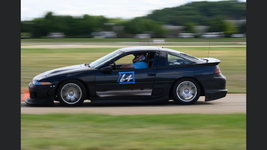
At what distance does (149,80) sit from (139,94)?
0.38 meters

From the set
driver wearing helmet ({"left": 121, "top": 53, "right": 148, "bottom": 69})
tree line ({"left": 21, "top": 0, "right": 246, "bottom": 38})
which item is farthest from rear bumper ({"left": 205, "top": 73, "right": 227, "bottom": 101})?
tree line ({"left": 21, "top": 0, "right": 246, "bottom": 38})

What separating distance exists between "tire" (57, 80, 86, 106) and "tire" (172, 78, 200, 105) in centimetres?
206

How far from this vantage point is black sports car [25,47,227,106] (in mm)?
7250

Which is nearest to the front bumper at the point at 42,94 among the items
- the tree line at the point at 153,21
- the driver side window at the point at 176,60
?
the driver side window at the point at 176,60

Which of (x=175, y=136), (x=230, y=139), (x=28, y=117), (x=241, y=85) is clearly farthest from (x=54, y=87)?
(x=241, y=85)

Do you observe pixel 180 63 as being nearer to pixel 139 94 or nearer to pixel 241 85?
pixel 139 94

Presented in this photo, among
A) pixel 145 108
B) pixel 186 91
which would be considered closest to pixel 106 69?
pixel 145 108

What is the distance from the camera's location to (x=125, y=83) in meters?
7.33

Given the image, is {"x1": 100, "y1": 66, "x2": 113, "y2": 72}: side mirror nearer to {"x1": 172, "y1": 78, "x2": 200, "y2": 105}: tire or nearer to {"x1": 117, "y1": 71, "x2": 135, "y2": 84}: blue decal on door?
{"x1": 117, "y1": 71, "x2": 135, "y2": 84}: blue decal on door

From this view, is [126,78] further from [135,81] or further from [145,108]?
[145,108]

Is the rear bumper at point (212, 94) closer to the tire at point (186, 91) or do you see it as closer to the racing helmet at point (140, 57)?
the tire at point (186, 91)

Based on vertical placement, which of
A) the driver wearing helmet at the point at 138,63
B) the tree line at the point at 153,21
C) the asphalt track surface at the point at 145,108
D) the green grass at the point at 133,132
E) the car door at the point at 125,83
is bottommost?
the green grass at the point at 133,132

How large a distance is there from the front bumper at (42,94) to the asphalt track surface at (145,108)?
13cm

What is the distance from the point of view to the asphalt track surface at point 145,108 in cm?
679
